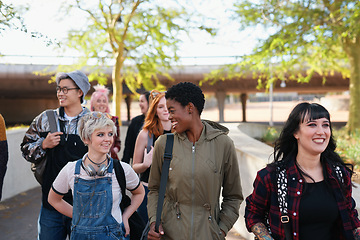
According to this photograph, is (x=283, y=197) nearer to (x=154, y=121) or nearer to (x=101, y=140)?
(x=101, y=140)

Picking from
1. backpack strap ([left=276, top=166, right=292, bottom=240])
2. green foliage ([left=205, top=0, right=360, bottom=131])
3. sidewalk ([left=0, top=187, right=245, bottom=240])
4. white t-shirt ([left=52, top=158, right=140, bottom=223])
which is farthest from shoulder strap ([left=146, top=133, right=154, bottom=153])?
green foliage ([left=205, top=0, right=360, bottom=131])

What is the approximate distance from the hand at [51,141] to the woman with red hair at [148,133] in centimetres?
100

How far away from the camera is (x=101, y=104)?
6.00 meters

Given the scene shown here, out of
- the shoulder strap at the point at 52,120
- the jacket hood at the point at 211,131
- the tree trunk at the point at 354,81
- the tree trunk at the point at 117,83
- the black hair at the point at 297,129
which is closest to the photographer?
the black hair at the point at 297,129

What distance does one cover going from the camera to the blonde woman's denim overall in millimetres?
2717

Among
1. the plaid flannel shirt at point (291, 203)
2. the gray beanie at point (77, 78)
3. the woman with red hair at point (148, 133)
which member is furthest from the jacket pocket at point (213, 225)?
the gray beanie at point (77, 78)

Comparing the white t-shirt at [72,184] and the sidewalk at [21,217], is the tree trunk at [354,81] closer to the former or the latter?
the sidewalk at [21,217]

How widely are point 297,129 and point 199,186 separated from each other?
79 cm

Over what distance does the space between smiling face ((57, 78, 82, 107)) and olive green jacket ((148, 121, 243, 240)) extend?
118 centimetres

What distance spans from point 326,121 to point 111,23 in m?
16.1

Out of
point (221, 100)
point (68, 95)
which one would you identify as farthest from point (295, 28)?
point (221, 100)

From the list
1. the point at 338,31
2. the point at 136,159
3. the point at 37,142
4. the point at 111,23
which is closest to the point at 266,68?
the point at 338,31

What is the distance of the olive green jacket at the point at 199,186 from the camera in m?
2.58

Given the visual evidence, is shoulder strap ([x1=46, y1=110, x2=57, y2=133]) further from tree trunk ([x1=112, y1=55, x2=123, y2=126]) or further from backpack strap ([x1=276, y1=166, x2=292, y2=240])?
tree trunk ([x1=112, y1=55, x2=123, y2=126])
